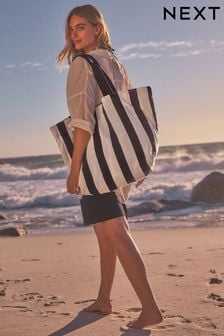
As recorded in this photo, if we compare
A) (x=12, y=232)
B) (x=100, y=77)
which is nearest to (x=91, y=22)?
(x=100, y=77)

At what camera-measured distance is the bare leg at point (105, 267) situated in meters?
3.15

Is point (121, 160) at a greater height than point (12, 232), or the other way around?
point (121, 160)

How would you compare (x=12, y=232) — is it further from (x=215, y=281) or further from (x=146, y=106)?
(x=146, y=106)

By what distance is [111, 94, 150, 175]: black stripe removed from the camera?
265cm

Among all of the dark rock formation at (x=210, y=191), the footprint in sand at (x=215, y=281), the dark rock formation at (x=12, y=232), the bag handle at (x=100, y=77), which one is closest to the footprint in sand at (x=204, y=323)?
the footprint in sand at (x=215, y=281)

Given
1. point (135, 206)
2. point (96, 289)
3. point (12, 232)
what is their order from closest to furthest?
point (96, 289)
point (12, 232)
point (135, 206)

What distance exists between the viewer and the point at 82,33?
2879 millimetres

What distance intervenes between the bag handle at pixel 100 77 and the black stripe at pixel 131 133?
9 cm

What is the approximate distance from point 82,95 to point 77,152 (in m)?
0.26

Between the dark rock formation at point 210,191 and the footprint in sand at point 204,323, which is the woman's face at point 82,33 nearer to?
the footprint in sand at point 204,323

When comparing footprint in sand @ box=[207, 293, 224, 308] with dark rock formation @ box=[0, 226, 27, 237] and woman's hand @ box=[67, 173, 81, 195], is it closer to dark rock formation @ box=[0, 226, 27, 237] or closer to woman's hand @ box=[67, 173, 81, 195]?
woman's hand @ box=[67, 173, 81, 195]

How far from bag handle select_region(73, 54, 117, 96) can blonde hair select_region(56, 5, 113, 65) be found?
0.22 m

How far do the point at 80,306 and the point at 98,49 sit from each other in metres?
1.47

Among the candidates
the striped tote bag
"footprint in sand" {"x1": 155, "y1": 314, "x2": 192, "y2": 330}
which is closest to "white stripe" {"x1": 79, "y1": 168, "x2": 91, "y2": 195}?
the striped tote bag
